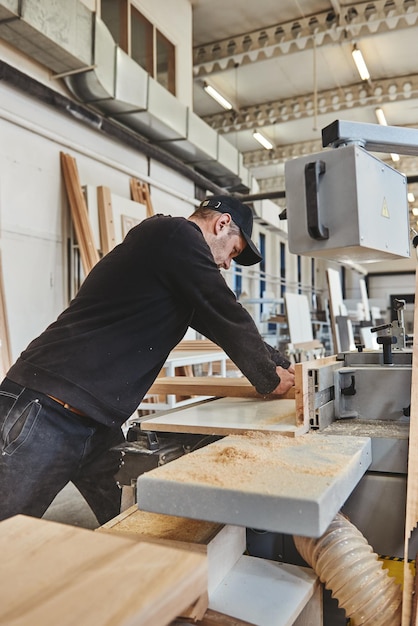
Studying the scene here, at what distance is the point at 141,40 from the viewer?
5.26 m

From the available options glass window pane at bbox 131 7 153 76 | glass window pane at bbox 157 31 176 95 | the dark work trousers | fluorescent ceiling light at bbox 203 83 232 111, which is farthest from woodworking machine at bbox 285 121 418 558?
fluorescent ceiling light at bbox 203 83 232 111

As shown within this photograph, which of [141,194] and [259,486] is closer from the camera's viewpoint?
[259,486]

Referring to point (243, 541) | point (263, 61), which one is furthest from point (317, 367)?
point (263, 61)

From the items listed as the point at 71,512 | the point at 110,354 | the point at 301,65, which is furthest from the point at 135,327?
the point at 301,65

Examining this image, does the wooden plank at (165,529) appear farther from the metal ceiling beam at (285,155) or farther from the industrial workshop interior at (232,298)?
the metal ceiling beam at (285,155)

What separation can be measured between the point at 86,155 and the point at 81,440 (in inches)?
138

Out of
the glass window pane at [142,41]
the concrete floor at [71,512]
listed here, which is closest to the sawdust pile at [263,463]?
the concrete floor at [71,512]

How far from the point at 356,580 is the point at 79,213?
3664 millimetres

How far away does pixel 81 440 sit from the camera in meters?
1.42

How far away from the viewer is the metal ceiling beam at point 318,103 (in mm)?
6715

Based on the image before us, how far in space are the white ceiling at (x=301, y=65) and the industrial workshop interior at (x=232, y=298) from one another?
0.03m

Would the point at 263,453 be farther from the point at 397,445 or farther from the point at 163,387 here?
the point at 163,387

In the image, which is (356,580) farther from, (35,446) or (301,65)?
(301,65)

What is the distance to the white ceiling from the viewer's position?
5.39m
